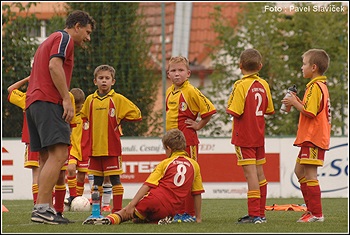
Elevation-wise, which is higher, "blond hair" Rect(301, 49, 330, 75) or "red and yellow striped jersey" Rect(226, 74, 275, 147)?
"blond hair" Rect(301, 49, 330, 75)

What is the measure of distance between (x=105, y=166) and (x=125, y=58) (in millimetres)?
8890

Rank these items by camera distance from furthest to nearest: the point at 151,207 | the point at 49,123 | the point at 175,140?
the point at 175,140
the point at 151,207
the point at 49,123

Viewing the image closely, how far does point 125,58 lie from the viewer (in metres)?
19.1

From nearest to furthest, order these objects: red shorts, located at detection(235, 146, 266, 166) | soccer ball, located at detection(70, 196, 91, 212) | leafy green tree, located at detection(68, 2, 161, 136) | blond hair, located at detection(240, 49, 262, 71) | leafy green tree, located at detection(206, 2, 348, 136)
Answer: red shorts, located at detection(235, 146, 266, 166) < blond hair, located at detection(240, 49, 262, 71) < soccer ball, located at detection(70, 196, 91, 212) < leafy green tree, located at detection(68, 2, 161, 136) < leafy green tree, located at detection(206, 2, 348, 136)

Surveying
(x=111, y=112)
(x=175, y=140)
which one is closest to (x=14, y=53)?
(x=111, y=112)

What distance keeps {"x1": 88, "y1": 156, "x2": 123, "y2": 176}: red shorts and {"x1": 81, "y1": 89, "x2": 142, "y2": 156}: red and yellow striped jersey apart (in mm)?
84

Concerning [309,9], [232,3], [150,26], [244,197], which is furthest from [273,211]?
[232,3]

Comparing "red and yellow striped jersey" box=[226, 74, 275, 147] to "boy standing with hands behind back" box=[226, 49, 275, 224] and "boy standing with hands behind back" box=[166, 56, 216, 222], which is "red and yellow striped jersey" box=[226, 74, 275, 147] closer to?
"boy standing with hands behind back" box=[226, 49, 275, 224]

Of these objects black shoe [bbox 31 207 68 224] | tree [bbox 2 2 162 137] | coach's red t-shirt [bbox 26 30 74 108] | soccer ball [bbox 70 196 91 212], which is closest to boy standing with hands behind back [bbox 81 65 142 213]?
soccer ball [bbox 70 196 91 212]

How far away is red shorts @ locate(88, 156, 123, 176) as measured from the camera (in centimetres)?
1036

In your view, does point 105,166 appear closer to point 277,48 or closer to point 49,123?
point 49,123

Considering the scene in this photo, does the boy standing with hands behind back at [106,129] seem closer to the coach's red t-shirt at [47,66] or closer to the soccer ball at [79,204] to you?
the soccer ball at [79,204]

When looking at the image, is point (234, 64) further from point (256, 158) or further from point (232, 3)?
point (256, 158)

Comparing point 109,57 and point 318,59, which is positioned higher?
point 109,57
